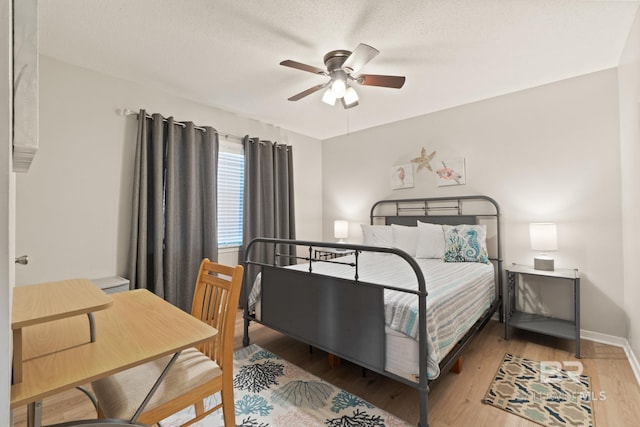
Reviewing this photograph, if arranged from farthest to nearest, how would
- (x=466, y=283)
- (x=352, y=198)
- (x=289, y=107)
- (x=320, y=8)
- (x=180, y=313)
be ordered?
(x=352, y=198) < (x=289, y=107) < (x=466, y=283) < (x=320, y=8) < (x=180, y=313)

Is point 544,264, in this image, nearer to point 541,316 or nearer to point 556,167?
point 541,316

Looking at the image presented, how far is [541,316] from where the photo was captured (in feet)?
9.32

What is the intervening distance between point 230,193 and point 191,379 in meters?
2.71

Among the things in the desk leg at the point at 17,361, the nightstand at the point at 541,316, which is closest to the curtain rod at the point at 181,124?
the desk leg at the point at 17,361

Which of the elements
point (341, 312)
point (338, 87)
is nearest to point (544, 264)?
point (341, 312)

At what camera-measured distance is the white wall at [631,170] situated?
197cm

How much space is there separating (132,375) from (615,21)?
3447 millimetres

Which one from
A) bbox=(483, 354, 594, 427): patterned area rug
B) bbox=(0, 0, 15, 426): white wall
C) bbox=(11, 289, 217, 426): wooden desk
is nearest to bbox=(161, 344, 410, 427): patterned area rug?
bbox=(483, 354, 594, 427): patterned area rug

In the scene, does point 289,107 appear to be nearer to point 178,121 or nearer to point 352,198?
point 178,121

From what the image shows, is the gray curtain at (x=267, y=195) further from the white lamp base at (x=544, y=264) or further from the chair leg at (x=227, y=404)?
the white lamp base at (x=544, y=264)

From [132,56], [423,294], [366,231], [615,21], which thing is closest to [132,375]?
[423,294]

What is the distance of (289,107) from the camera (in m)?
3.44

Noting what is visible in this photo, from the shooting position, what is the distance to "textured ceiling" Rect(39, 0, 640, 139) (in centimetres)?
181

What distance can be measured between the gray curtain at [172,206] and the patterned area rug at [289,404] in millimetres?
1286
